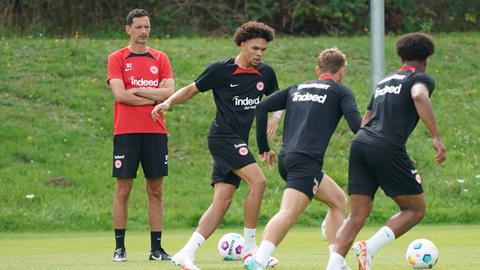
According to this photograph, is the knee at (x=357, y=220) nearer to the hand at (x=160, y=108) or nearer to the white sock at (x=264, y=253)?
the white sock at (x=264, y=253)

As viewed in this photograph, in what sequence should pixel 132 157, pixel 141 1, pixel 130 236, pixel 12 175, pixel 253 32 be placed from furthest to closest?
pixel 141 1, pixel 12 175, pixel 130 236, pixel 132 157, pixel 253 32

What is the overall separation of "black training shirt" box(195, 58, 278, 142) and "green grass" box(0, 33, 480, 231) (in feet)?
24.6

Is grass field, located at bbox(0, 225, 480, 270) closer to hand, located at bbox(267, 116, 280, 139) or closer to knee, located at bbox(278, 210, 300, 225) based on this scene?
knee, located at bbox(278, 210, 300, 225)

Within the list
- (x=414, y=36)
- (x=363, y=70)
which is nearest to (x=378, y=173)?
(x=414, y=36)

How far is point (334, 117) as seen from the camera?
33.4ft

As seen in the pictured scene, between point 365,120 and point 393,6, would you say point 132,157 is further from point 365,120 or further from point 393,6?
point 393,6

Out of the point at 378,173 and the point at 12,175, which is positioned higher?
the point at 378,173

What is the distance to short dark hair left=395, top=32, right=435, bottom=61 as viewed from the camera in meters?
9.84

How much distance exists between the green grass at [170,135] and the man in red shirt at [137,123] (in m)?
6.21

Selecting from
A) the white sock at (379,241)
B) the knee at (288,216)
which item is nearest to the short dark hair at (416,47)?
the white sock at (379,241)

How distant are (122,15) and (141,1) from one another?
2.06 ft

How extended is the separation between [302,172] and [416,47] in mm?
1376

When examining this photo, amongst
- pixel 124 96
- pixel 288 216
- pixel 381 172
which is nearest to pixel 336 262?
pixel 288 216

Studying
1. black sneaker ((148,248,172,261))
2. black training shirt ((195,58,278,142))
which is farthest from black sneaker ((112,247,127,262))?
black training shirt ((195,58,278,142))
